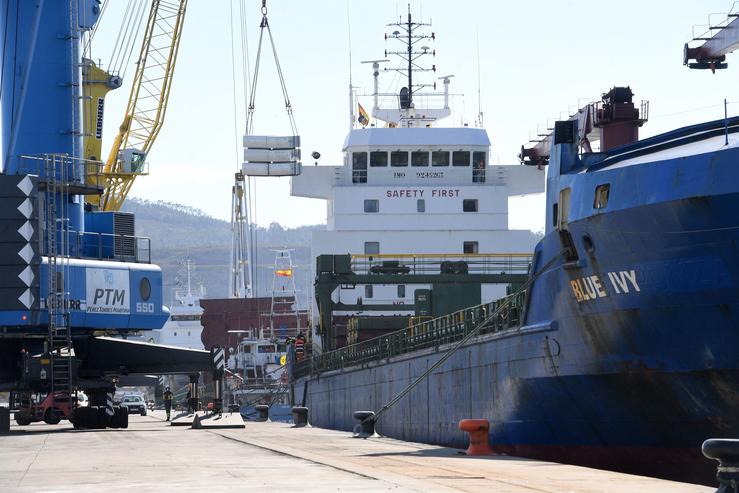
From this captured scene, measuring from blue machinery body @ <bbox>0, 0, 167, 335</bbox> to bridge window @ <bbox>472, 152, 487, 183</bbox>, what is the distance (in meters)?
12.4

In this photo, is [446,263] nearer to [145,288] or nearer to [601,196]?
[145,288]

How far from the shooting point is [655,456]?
16.3 m

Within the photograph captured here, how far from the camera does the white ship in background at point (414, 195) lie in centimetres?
4044

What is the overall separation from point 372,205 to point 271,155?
1024 cm

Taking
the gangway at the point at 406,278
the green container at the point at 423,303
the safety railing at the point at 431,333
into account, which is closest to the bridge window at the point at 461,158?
the gangway at the point at 406,278

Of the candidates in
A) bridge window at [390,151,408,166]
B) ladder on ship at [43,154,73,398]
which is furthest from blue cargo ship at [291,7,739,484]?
bridge window at [390,151,408,166]

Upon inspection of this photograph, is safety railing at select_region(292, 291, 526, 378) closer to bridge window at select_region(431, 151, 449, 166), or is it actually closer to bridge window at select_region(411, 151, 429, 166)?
bridge window at select_region(411, 151, 429, 166)

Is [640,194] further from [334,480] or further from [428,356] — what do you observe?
[428,356]

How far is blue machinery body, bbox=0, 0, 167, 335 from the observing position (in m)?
30.4

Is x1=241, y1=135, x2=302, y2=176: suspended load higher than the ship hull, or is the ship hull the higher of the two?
x1=241, y1=135, x2=302, y2=176: suspended load

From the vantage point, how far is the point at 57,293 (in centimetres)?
2900

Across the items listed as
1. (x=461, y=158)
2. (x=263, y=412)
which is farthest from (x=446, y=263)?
(x=263, y=412)

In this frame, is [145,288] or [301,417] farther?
[145,288]

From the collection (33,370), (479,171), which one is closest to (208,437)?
(33,370)
